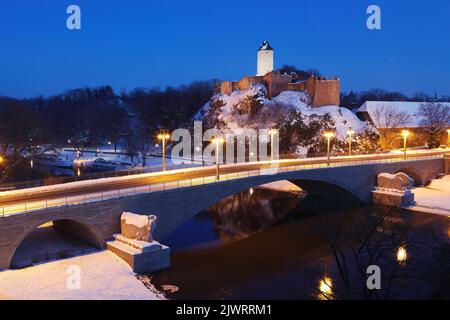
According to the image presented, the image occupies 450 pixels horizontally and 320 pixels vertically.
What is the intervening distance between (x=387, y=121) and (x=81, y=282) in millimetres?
70740

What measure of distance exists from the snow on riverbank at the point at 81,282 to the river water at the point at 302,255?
5.56 feet

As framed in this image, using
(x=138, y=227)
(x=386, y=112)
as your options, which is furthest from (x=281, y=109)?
(x=138, y=227)

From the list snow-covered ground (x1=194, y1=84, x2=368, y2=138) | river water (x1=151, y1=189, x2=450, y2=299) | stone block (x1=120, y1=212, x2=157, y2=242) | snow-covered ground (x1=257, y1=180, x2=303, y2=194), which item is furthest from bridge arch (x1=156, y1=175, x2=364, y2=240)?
snow-covered ground (x1=194, y1=84, x2=368, y2=138)

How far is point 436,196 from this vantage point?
4478cm

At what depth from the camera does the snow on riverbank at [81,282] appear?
18.4m

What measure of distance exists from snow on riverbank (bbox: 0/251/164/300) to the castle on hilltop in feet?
Answer: 200

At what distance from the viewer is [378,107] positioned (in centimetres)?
8150

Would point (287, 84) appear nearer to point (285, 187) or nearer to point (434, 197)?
point (285, 187)

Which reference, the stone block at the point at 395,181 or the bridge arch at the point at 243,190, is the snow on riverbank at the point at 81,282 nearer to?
the bridge arch at the point at 243,190

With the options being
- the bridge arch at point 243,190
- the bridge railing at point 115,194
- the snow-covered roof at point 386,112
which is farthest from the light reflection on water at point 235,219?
the snow-covered roof at point 386,112

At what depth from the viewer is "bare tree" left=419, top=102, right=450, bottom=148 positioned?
7556 centimetres

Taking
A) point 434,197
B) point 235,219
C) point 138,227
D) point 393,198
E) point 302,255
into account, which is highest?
point 138,227

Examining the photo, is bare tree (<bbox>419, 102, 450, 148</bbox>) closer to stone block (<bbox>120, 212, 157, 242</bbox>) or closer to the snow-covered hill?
the snow-covered hill

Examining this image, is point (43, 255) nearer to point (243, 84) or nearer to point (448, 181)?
point (448, 181)
